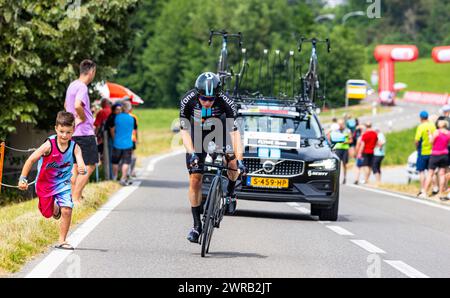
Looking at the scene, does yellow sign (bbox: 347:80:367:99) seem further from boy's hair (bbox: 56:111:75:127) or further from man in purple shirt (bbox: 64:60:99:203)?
boy's hair (bbox: 56:111:75:127)

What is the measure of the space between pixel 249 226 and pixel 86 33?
9358 mm

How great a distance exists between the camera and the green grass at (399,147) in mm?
45688

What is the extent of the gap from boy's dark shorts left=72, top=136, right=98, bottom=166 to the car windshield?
8.17 ft

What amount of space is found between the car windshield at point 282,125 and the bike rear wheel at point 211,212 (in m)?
5.80

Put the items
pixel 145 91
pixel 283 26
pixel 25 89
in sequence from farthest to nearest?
pixel 145 91, pixel 283 26, pixel 25 89

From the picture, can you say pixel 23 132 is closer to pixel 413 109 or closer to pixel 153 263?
pixel 153 263

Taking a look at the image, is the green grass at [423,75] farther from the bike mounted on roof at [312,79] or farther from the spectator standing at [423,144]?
the bike mounted on roof at [312,79]

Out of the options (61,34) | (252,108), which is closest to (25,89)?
(61,34)

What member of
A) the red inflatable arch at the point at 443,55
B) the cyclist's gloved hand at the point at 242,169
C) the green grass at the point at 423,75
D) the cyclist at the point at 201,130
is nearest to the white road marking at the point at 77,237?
the cyclist at the point at 201,130

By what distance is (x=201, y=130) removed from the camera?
11.3 meters

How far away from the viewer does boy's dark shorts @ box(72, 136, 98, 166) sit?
50.6 ft

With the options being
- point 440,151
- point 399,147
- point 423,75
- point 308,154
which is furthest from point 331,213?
point 423,75


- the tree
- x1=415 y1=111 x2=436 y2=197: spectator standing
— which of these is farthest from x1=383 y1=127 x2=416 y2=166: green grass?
the tree

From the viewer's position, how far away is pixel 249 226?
47.8 ft
